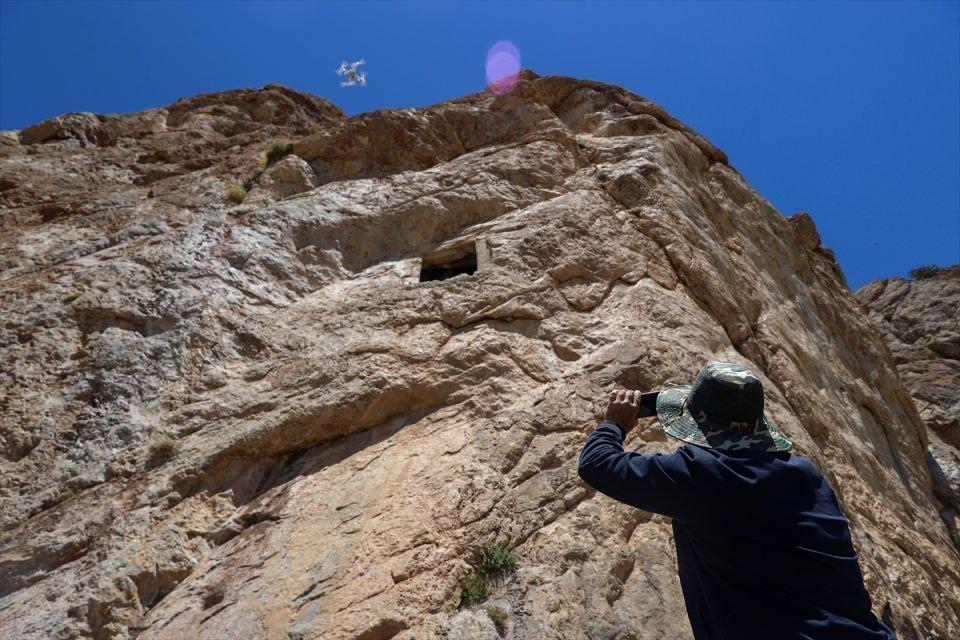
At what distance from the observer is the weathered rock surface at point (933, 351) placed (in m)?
12.8

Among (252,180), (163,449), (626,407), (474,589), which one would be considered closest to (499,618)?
(474,589)

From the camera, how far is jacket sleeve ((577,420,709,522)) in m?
2.85

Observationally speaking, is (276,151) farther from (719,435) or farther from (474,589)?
(719,435)

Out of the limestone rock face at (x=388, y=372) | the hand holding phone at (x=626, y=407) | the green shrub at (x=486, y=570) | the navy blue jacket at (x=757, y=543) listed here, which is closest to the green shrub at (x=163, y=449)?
the limestone rock face at (x=388, y=372)

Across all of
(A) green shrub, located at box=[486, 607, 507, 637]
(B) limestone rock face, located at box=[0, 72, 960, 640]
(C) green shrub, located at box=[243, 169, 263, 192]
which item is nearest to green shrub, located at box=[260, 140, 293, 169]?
(B) limestone rock face, located at box=[0, 72, 960, 640]

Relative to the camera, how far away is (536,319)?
7598 millimetres

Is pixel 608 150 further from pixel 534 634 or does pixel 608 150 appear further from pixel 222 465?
pixel 534 634

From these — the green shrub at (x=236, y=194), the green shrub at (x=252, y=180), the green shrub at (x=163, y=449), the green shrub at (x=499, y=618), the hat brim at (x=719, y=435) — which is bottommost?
the green shrub at (x=499, y=618)

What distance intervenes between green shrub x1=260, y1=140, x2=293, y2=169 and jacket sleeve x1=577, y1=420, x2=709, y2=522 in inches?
356

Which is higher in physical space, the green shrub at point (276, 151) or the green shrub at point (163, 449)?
the green shrub at point (276, 151)

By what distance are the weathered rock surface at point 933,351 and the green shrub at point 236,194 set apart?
11.3 metres

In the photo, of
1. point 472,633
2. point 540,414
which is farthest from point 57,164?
point 472,633

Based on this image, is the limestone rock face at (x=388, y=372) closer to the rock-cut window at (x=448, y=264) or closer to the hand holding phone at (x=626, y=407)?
the rock-cut window at (x=448, y=264)

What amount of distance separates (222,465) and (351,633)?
7.56 feet
